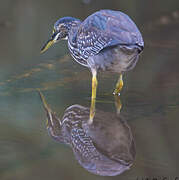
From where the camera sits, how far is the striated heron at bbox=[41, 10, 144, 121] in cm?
418

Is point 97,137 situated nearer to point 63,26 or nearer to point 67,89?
point 67,89

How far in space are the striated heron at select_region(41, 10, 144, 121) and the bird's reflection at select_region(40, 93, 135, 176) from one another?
181 millimetres

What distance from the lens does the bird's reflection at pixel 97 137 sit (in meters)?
3.07

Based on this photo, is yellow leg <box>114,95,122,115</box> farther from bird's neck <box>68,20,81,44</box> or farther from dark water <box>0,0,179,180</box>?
bird's neck <box>68,20,81,44</box>

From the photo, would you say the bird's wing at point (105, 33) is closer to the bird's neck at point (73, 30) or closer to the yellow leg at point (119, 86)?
the bird's neck at point (73, 30)

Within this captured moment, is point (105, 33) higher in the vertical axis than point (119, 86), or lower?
higher

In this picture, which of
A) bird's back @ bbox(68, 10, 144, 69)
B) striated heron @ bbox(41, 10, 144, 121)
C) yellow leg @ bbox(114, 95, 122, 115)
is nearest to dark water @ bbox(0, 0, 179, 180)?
yellow leg @ bbox(114, 95, 122, 115)

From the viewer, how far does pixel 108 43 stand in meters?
4.25

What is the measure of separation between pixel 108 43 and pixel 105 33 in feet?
0.46

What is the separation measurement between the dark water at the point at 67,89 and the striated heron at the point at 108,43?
41 cm

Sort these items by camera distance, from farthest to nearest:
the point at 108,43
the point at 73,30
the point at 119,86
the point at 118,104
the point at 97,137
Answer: the point at 73,30
the point at 119,86
the point at 118,104
the point at 108,43
the point at 97,137

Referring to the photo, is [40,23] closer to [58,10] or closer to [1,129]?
[58,10]

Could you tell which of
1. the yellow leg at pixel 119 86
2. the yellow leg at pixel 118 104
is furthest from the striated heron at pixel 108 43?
the yellow leg at pixel 118 104

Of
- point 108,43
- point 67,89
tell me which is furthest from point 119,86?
point 108,43
